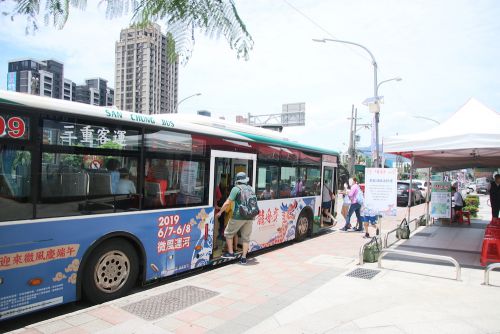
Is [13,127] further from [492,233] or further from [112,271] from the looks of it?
[492,233]

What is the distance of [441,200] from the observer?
14.3m

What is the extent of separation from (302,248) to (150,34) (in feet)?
25.8

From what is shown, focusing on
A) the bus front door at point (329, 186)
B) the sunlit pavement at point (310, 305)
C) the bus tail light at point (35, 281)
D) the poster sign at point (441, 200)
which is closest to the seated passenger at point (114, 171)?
the bus tail light at point (35, 281)

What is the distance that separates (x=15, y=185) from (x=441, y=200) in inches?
544

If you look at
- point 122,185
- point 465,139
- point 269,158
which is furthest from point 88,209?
point 465,139

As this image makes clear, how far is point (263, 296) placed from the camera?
5637mm

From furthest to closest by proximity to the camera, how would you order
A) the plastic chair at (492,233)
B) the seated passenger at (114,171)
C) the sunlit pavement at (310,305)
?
the plastic chair at (492,233), the seated passenger at (114,171), the sunlit pavement at (310,305)

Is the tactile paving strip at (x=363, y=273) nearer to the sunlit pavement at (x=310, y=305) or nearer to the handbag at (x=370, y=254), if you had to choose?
the sunlit pavement at (x=310, y=305)

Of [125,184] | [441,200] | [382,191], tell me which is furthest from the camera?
[441,200]

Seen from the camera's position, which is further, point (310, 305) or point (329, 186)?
point (329, 186)

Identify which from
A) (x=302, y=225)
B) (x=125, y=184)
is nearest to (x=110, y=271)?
(x=125, y=184)

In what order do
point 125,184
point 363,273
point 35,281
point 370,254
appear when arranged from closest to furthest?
point 35,281
point 125,184
point 363,273
point 370,254

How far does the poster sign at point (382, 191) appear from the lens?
844 centimetres

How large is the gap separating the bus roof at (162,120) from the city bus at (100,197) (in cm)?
2
